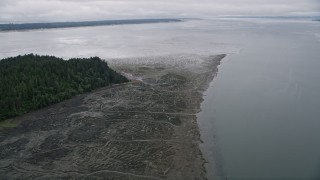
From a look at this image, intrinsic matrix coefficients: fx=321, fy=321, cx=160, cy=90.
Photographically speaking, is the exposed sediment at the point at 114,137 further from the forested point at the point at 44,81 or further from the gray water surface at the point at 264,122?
the gray water surface at the point at 264,122

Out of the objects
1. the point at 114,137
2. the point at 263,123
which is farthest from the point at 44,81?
the point at 263,123

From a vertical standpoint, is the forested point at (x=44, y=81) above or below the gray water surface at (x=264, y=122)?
above

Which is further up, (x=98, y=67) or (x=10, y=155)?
(x=98, y=67)

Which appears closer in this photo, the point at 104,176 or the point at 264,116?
the point at 104,176

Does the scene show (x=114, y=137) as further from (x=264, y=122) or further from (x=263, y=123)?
(x=264, y=122)

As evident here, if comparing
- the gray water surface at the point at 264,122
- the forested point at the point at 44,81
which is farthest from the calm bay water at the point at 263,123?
the forested point at the point at 44,81

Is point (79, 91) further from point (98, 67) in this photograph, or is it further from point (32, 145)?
point (32, 145)

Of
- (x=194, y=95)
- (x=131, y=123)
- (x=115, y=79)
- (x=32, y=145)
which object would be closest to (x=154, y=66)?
(x=115, y=79)
